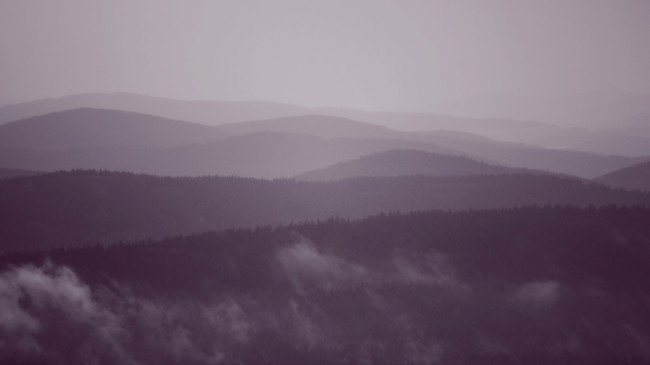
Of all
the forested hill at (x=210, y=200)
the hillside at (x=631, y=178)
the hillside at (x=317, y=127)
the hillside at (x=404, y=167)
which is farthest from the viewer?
the hillside at (x=317, y=127)

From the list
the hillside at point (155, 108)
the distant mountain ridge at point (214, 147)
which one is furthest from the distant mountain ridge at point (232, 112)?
the distant mountain ridge at point (214, 147)

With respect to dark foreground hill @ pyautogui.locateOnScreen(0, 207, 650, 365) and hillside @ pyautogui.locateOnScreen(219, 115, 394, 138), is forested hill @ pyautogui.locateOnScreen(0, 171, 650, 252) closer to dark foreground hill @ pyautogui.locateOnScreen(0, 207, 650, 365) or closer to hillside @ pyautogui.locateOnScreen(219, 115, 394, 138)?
dark foreground hill @ pyautogui.locateOnScreen(0, 207, 650, 365)

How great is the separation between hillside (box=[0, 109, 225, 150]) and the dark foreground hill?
7398 centimetres

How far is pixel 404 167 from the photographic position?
61000 mm

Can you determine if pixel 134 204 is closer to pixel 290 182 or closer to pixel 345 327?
pixel 290 182

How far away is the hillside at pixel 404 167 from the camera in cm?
5941

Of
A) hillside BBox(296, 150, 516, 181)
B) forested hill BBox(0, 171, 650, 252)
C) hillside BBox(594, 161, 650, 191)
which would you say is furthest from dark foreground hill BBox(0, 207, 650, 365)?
hillside BBox(594, 161, 650, 191)

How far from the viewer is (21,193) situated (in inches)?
1485

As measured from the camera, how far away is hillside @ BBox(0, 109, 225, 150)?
92.1 m

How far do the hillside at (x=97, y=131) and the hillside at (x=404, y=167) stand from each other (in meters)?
41.5

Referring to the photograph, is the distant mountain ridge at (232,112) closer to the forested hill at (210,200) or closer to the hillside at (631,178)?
the hillside at (631,178)

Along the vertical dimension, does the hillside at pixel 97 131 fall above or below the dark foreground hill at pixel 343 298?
above

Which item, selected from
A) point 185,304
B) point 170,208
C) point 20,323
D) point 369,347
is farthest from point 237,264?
point 170,208

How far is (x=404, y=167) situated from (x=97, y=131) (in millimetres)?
63234
